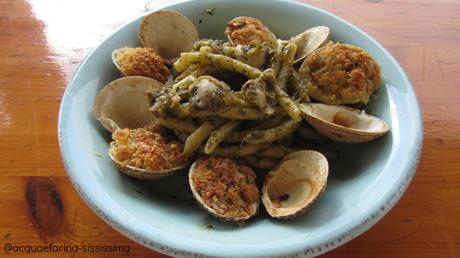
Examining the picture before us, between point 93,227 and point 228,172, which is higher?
point 228,172

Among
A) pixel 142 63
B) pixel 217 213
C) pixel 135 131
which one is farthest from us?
pixel 142 63

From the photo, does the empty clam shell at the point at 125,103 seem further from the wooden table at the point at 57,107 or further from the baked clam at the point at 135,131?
Result: the wooden table at the point at 57,107

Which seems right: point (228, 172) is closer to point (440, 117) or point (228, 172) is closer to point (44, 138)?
point (44, 138)

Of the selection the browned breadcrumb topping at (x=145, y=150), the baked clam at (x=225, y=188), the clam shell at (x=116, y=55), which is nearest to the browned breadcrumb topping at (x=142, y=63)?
the clam shell at (x=116, y=55)

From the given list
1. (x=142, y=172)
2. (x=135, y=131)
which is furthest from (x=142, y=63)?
(x=142, y=172)

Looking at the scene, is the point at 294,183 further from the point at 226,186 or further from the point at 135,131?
the point at 135,131

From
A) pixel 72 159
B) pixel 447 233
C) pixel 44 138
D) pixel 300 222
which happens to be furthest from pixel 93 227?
pixel 447 233
